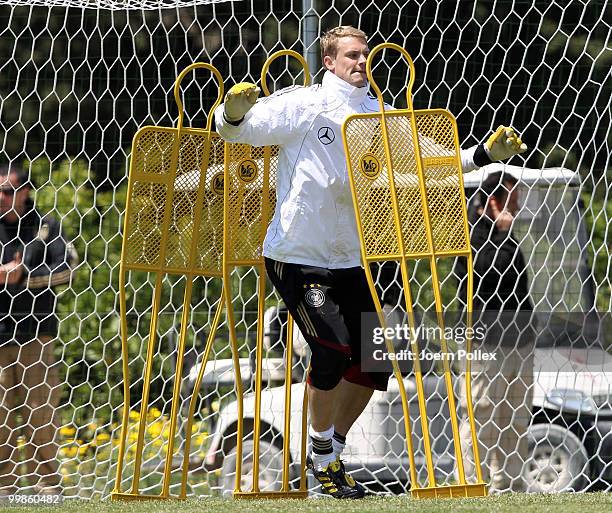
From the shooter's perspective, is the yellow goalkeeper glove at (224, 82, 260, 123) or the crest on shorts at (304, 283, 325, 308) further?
the crest on shorts at (304, 283, 325, 308)

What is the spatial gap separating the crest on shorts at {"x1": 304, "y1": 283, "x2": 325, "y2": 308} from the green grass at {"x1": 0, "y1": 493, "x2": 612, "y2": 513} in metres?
0.67

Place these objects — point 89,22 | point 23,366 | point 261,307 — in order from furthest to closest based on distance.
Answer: point 89,22 → point 23,366 → point 261,307

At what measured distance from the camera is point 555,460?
5855 millimetres

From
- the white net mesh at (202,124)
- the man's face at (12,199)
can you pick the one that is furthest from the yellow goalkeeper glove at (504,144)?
the man's face at (12,199)

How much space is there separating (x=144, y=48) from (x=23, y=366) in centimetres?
171

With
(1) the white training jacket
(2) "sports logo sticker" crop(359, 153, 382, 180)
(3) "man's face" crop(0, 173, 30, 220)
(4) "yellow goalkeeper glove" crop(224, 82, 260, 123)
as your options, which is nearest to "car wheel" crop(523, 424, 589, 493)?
Result: (1) the white training jacket

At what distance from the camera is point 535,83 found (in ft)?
19.2

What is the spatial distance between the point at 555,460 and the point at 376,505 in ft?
7.33

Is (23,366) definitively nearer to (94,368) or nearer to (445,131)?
(94,368)

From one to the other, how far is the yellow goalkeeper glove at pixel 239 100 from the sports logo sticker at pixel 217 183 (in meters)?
0.57

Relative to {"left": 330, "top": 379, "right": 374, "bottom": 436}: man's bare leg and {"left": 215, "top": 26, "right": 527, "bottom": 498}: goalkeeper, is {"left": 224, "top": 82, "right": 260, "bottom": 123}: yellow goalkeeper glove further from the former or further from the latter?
{"left": 330, "top": 379, "right": 374, "bottom": 436}: man's bare leg

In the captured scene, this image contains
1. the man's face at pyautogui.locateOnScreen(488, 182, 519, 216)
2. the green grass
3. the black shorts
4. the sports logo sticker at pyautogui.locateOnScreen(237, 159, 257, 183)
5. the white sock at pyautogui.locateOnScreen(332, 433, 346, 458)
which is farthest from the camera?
the man's face at pyautogui.locateOnScreen(488, 182, 519, 216)

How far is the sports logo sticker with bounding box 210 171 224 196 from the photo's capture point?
4578 millimetres

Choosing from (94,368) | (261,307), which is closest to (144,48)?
→ (94,368)
